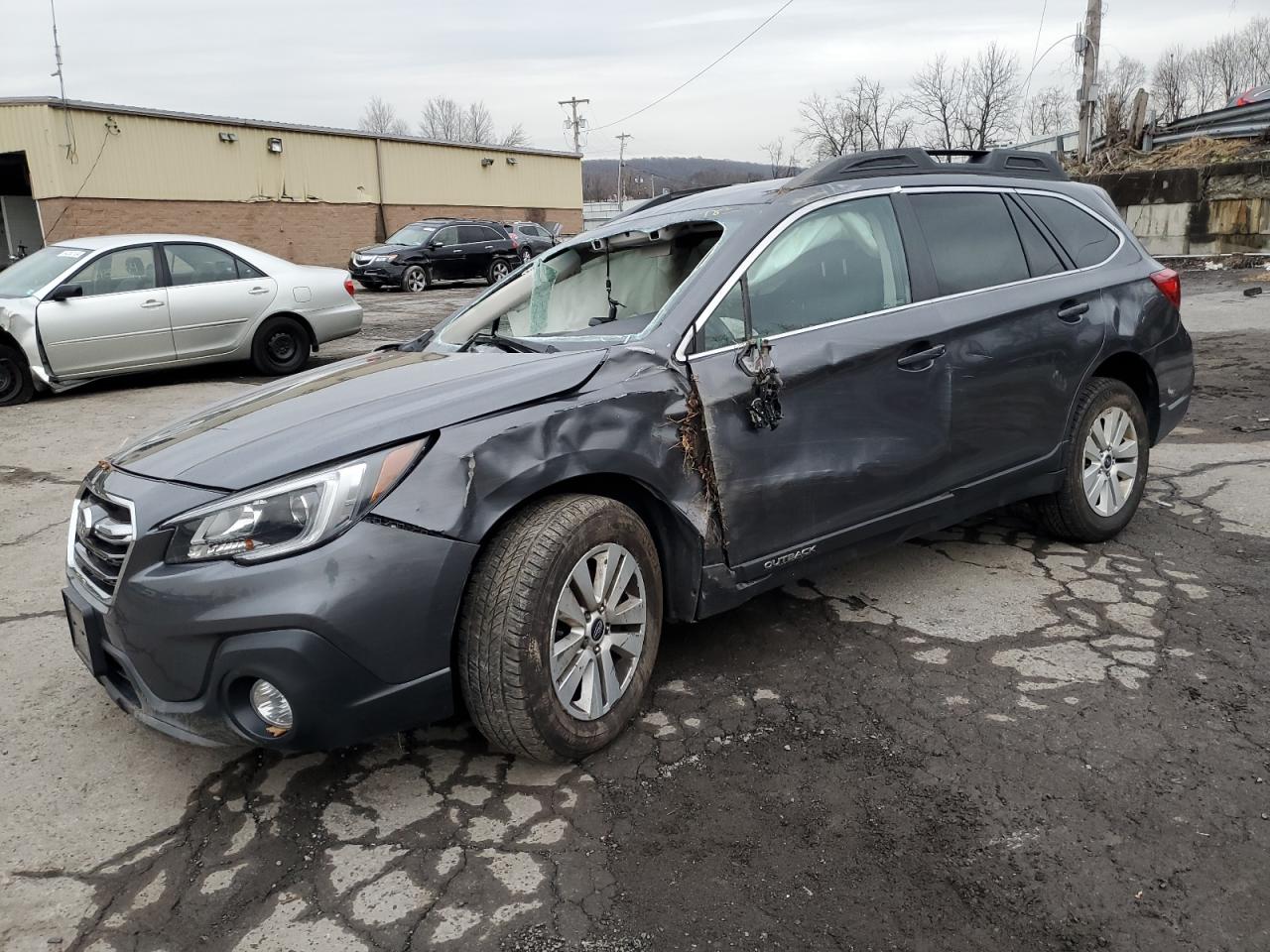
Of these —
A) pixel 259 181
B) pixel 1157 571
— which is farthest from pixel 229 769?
pixel 259 181

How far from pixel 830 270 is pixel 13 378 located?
841cm

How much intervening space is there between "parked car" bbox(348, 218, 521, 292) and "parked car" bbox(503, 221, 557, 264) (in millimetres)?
400

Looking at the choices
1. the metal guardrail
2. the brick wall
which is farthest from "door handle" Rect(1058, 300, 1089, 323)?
the brick wall

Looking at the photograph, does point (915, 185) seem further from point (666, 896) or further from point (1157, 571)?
point (666, 896)

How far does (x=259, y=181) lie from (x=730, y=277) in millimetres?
27513

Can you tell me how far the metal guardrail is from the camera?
19.8m

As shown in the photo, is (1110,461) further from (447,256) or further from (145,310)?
(447,256)

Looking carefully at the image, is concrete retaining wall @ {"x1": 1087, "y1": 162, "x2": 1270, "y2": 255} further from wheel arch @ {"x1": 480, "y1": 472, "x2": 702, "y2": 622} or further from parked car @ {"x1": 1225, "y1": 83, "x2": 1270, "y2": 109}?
wheel arch @ {"x1": 480, "y1": 472, "x2": 702, "y2": 622}

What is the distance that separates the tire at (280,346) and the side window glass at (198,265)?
24.0 inches

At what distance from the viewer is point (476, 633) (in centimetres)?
265

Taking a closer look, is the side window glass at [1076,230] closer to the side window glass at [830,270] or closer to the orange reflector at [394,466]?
the side window glass at [830,270]

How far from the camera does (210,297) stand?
977 centimetres

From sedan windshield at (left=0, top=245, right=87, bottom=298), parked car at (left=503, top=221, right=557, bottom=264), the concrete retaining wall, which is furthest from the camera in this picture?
parked car at (left=503, top=221, right=557, bottom=264)

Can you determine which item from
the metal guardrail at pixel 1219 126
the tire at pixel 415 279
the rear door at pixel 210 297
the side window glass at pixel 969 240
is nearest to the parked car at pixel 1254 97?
the metal guardrail at pixel 1219 126
